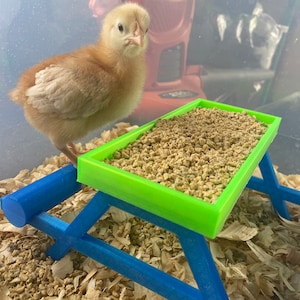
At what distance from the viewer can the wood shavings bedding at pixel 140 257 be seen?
932mm

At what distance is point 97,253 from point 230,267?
38cm

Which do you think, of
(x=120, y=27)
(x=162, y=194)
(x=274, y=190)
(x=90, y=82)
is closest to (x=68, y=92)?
(x=90, y=82)

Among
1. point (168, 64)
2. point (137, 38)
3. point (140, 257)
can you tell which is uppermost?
point (137, 38)

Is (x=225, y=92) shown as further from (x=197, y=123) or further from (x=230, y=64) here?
(x=197, y=123)

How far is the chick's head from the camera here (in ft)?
2.68

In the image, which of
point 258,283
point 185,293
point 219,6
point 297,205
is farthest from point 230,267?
point 219,6

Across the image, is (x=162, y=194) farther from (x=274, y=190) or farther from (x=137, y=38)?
(x=274, y=190)

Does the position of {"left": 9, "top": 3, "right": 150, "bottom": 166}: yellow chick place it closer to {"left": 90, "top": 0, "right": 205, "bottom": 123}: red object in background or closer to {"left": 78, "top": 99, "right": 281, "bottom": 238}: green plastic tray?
{"left": 78, "top": 99, "right": 281, "bottom": 238}: green plastic tray

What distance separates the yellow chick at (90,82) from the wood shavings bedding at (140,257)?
13.4 inches

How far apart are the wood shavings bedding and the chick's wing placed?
0.42 m

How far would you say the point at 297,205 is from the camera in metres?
1.33

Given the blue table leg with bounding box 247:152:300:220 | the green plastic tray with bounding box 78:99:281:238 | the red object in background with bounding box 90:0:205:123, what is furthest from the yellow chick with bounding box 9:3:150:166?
the red object in background with bounding box 90:0:205:123

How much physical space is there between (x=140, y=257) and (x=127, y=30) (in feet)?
2.05

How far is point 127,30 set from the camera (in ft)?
2.71
